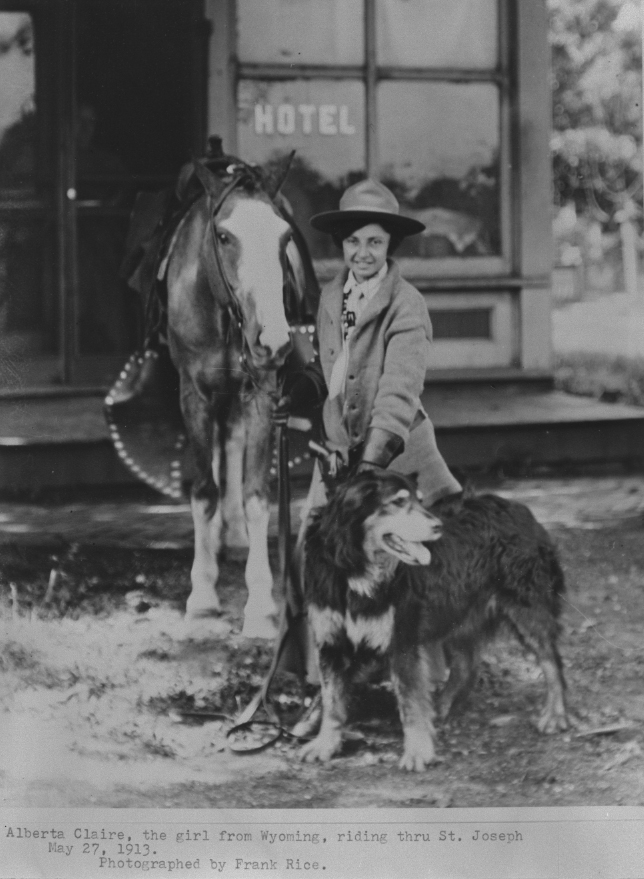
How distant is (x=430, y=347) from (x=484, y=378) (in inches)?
9.7

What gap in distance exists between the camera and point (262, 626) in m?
3.79

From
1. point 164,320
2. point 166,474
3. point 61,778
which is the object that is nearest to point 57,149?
point 164,320

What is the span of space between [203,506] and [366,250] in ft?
3.46

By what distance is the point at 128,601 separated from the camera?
3857 millimetres

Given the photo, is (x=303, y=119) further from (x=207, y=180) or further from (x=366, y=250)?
(x=366, y=250)

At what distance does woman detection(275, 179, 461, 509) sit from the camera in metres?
3.61

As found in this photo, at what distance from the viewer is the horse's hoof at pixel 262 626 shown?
3793 mm

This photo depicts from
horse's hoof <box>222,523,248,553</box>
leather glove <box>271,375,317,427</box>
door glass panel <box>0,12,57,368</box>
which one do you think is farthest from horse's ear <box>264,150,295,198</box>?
horse's hoof <box>222,523,248,553</box>

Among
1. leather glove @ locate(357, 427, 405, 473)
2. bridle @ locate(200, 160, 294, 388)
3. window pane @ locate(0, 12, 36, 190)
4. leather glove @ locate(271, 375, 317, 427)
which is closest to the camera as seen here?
leather glove @ locate(357, 427, 405, 473)

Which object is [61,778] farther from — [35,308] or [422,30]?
[422,30]

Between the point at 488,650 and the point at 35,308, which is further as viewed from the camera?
the point at 35,308

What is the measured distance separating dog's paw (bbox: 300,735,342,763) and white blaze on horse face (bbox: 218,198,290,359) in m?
1.29

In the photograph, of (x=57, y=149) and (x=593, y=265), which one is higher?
(x=57, y=149)
